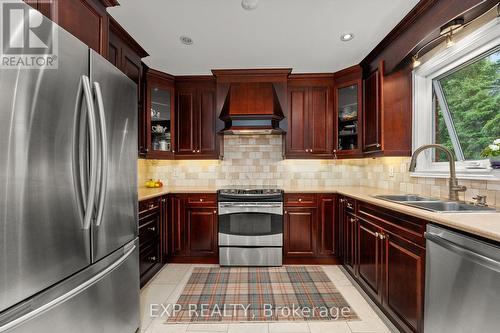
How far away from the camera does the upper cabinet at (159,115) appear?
3.16 meters

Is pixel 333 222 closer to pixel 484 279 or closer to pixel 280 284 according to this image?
pixel 280 284

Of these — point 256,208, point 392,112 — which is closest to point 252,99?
point 256,208

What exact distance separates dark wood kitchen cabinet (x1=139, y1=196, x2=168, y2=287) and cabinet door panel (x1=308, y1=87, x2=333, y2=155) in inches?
84.3

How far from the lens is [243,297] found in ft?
7.61

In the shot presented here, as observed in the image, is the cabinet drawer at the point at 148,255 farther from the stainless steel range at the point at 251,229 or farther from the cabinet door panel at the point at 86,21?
the cabinet door panel at the point at 86,21

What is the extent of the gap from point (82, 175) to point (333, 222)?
2.68m

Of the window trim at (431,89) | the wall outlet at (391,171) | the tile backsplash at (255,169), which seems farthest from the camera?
the tile backsplash at (255,169)

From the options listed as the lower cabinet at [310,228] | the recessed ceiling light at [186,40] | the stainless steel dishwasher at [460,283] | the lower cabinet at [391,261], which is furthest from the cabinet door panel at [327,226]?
the recessed ceiling light at [186,40]

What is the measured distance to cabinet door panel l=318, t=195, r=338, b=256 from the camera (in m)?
3.01

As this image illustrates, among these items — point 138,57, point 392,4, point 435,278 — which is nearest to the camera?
point 435,278

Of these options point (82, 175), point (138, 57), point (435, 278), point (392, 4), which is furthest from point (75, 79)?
point (392, 4)

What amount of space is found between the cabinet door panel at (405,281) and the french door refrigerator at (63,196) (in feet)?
5.98

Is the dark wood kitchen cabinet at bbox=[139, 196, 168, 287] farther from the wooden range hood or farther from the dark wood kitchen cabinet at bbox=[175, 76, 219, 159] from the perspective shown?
the wooden range hood

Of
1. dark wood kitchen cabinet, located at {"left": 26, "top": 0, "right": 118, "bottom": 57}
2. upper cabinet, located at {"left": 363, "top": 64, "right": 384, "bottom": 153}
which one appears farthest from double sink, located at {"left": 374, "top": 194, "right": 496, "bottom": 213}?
dark wood kitchen cabinet, located at {"left": 26, "top": 0, "right": 118, "bottom": 57}
